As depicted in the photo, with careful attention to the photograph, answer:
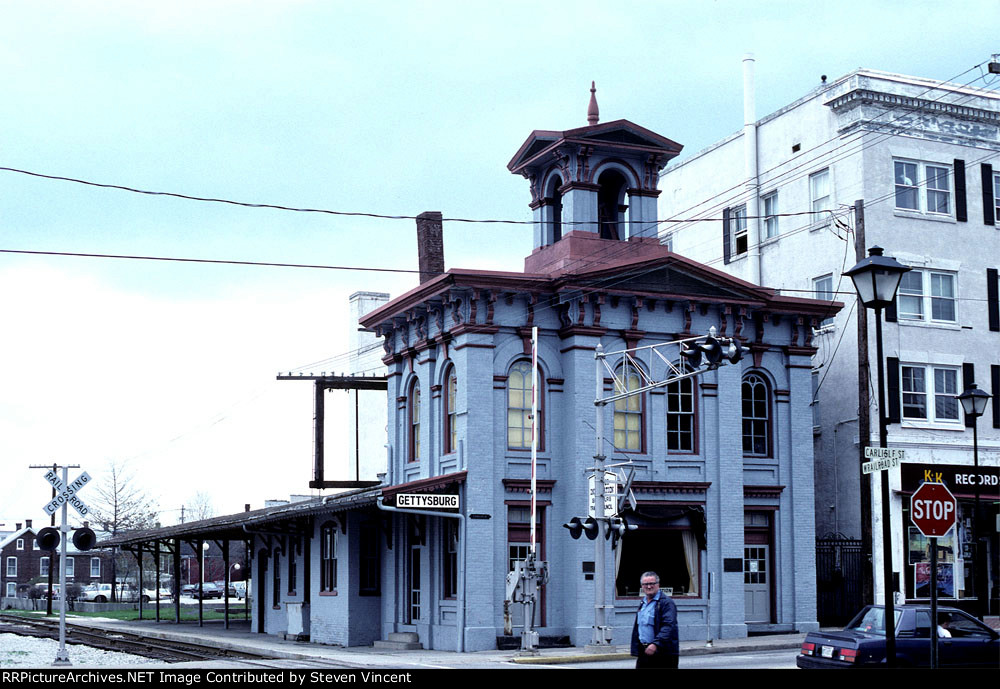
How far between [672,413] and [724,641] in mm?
6256

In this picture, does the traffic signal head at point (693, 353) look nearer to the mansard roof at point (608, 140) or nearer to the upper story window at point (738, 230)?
the mansard roof at point (608, 140)

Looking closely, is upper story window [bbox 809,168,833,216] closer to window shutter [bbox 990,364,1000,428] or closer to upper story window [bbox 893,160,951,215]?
upper story window [bbox 893,160,951,215]

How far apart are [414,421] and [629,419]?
6.54 meters

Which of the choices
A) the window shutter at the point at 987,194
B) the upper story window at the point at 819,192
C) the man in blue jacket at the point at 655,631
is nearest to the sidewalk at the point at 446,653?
the man in blue jacket at the point at 655,631

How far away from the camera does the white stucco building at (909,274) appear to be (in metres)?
39.5

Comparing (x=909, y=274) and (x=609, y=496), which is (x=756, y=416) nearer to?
(x=909, y=274)

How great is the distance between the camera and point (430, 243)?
132 ft

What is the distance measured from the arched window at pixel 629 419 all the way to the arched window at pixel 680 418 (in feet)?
3.00

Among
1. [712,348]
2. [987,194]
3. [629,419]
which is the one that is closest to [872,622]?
[712,348]

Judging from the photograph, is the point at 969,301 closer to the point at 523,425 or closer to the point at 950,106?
the point at 950,106

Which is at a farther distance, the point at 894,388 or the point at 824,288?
the point at 824,288

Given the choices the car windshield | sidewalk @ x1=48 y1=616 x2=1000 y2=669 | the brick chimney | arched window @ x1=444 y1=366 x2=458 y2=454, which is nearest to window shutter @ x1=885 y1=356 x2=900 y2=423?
sidewalk @ x1=48 y1=616 x2=1000 y2=669

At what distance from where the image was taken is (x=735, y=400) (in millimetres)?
35750

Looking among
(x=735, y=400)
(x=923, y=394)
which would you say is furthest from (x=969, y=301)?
(x=735, y=400)
